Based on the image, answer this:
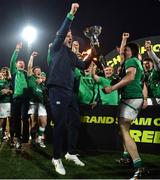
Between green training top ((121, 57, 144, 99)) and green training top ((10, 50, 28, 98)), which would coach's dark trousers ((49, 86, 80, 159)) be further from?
green training top ((10, 50, 28, 98))

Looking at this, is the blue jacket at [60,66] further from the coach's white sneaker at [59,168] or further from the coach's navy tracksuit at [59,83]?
the coach's white sneaker at [59,168]

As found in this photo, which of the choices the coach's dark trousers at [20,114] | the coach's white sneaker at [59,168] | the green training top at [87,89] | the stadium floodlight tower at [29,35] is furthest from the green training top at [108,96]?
the stadium floodlight tower at [29,35]

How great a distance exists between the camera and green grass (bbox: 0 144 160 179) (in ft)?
17.6

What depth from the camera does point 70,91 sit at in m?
5.80

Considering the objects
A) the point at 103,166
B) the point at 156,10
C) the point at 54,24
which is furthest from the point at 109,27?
the point at 103,166

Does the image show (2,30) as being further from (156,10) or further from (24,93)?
(24,93)

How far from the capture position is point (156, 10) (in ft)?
50.6

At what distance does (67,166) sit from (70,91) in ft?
4.35

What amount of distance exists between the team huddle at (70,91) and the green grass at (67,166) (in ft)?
0.79

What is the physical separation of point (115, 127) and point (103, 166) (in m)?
2.36

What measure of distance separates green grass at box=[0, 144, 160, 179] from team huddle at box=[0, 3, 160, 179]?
24cm

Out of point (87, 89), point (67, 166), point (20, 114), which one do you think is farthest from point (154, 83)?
point (67, 166)

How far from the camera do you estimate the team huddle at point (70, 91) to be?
5422mm

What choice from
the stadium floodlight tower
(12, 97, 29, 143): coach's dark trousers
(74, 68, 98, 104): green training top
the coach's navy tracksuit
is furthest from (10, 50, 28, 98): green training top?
the stadium floodlight tower
